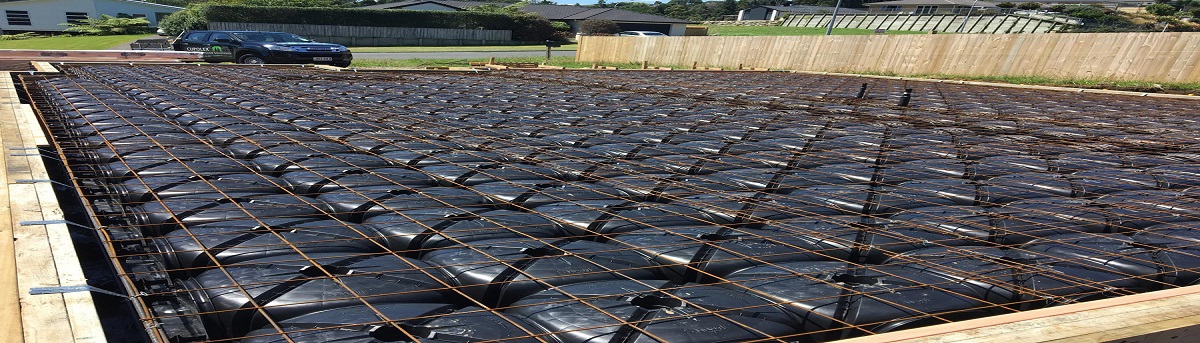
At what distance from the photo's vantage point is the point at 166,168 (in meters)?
4.32

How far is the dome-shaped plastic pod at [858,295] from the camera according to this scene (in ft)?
8.23

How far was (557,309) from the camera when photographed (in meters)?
2.52

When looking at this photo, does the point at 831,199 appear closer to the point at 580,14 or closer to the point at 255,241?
the point at 255,241

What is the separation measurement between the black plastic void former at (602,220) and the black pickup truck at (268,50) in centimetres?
1048

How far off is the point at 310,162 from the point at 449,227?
Answer: 6.66ft

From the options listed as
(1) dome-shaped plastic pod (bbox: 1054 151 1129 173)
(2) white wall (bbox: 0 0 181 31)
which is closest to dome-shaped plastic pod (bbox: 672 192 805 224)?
(1) dome-shaped plastic pod (bbox: 1054 151 1129 173)

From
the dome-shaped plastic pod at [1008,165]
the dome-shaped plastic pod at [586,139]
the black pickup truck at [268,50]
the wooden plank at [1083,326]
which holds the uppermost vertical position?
the wooden plank at [1083,326]

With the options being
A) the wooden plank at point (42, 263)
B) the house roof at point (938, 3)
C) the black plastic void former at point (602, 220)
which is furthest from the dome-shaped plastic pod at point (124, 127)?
the house roof at point (938, 3)

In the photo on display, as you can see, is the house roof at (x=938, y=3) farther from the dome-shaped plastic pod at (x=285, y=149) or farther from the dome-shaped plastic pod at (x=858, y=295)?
the dome-shaped plastic pod at (x=858, y=295)

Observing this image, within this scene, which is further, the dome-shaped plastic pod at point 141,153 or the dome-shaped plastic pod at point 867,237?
the dome-shaped plastic pod at point 141,153

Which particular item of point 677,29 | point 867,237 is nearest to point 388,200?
point 867,237

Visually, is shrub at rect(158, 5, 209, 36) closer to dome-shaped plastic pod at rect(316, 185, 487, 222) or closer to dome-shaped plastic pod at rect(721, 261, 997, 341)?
dome-shaped plastic pod at rect(316, 185, 487, 222)

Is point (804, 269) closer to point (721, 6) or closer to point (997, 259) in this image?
point (997, 259)

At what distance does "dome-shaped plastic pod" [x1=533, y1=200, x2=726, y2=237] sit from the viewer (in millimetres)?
3598
